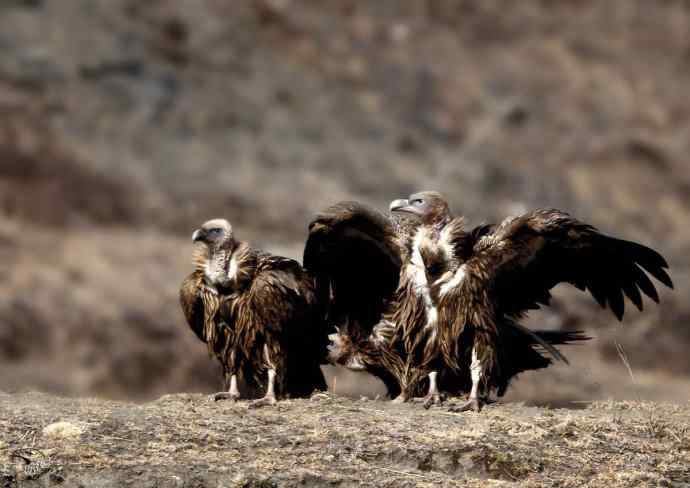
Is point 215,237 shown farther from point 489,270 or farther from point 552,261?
point 552,261

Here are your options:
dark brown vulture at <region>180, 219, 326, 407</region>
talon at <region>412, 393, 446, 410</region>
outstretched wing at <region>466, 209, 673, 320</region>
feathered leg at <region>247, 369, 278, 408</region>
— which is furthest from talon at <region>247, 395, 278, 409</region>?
outstretched wing at <region>466, 209, 673, 320</region>

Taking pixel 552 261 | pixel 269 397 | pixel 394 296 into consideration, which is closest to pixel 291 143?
pixel 394 296

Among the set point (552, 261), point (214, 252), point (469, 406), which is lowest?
point (469, 406)

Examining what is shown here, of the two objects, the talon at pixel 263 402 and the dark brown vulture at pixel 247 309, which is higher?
the dark brown vulture at pixel 247 309

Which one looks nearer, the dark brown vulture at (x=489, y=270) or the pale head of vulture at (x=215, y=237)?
the dark brown vulture at (x=489, y=270)

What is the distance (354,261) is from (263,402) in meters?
1.55

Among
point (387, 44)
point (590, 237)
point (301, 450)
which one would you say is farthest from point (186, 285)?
point (387, 44)

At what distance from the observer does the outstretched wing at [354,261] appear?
9.95 metres

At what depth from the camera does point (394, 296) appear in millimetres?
10195

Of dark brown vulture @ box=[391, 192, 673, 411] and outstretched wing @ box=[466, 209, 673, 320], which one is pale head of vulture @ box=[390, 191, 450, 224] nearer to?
dark brown vulture @ box=[391, 192, 673, 411]

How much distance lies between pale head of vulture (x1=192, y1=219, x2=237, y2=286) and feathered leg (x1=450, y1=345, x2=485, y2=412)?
6.00ft

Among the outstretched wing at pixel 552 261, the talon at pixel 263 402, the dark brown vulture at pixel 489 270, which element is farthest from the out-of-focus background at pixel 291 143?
the talon at pixel 263 402

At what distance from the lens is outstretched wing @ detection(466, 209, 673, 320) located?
9484 millimetres

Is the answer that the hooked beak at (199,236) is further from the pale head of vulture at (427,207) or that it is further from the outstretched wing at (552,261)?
the outstretched wing at (552,261)
